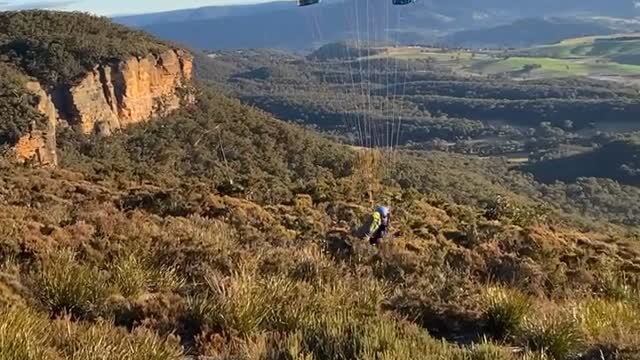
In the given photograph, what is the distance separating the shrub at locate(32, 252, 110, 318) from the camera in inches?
253

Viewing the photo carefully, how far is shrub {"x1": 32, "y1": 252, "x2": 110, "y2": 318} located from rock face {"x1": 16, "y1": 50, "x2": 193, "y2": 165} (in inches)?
1261

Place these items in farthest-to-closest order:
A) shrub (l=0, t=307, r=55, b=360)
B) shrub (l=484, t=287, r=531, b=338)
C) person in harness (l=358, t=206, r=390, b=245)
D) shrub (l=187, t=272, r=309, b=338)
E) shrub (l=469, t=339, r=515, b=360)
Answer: person in harness (l=358, t=206, r=390, b=245)
shrub (l=484, t=287, r=531, b=338)
shrub (l=187, t=272, r=309, b=338)
shrub (l=469, t=339, r=515, b=360)
shrub (l=0, t=307, r=55, b=360)

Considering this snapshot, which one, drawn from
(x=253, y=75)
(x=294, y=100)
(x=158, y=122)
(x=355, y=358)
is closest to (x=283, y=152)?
(x=158, y=122)

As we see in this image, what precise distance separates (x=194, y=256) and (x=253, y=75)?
5616 inches

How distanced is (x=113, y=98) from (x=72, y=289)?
45.4 meters

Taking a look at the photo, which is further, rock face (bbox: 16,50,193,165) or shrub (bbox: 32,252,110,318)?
rock face (bbox: 16,50,193,165)

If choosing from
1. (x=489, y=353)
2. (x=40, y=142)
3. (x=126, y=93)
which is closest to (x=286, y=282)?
(x=489, y=353)

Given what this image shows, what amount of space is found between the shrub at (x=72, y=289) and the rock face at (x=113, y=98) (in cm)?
3204

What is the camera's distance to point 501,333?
278 inches

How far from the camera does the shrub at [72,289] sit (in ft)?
21.1

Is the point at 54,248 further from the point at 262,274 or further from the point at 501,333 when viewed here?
the point at 501,333

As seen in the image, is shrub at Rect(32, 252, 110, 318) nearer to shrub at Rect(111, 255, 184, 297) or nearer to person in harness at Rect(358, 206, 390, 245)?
shrub at Rect(111, 255, 184, 297)

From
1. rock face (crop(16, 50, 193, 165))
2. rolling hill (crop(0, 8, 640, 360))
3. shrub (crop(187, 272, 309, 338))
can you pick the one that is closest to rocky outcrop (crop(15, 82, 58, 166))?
rock face (crop(16, 50, 193, 165))

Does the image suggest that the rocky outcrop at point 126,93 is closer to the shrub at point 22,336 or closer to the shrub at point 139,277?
the shrub at point 139,277
